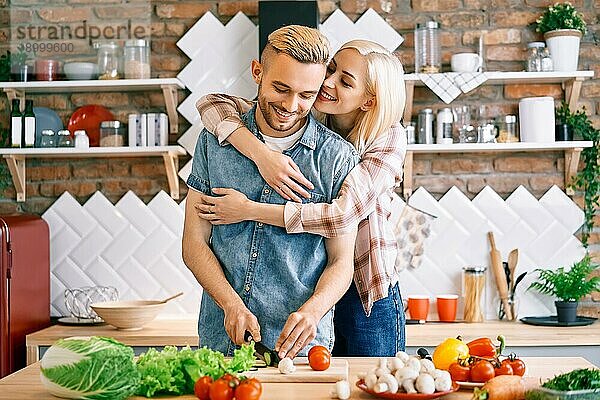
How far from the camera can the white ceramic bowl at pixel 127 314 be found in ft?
13.5

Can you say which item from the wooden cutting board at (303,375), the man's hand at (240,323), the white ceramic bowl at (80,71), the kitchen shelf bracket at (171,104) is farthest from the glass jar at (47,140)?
the wooden cutting board at (303,375)

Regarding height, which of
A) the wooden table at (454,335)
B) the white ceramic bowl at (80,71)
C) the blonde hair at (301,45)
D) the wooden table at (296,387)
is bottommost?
the wooden table at (454,335)

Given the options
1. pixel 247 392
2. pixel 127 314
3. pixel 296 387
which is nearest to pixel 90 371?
pixel 247 392

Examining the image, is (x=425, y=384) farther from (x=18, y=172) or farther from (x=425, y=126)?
(x=18, y=172)

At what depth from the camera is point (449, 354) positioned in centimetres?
227

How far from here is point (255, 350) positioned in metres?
2.44

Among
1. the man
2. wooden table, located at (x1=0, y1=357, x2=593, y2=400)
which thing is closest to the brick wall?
the man

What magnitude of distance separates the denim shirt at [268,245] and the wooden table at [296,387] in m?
0.26

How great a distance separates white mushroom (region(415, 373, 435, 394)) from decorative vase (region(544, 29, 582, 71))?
2.77 meters

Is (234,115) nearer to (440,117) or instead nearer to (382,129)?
(382,129)

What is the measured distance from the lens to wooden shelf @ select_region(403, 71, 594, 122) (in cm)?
435

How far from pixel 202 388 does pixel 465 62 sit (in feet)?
9.26

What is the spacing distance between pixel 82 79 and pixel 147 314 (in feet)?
4.02

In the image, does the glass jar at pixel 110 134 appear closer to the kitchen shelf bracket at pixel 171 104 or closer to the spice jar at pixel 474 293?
the kitchen shelf bracket at pixel 171 104
